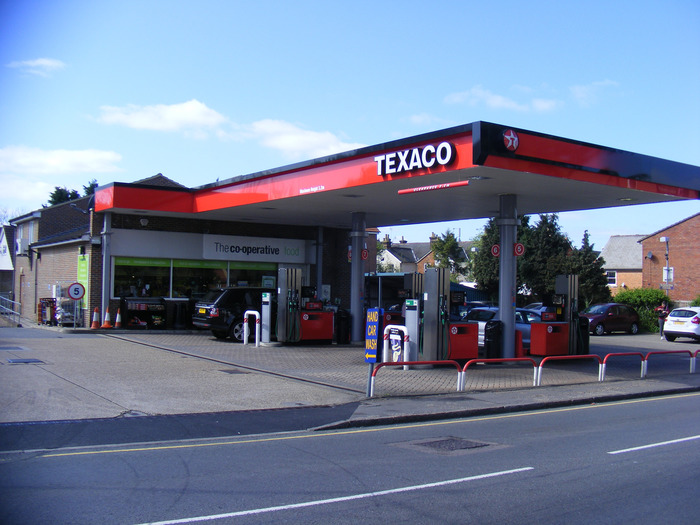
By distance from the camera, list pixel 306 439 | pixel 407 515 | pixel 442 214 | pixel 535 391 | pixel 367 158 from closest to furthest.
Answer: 1. pixel 407 515
2. pixel 306 439
3. pixel 535 391
4. pixel 367 158
5. pixel 442 214

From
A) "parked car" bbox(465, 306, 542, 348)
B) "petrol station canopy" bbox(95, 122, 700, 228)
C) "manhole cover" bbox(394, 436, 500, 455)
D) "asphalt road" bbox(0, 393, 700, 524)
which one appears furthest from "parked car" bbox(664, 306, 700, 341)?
"manhole cover" bbox(394, 436, 500, 455)

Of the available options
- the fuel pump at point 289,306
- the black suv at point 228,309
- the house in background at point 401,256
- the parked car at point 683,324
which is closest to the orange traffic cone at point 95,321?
the black suv at point 228,309

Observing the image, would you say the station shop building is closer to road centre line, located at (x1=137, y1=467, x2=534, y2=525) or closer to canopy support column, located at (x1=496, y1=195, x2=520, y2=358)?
canopy support column, located at (x1=496, y1=195, x2=520, y2=358)

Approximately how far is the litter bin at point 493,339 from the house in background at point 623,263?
46.5m

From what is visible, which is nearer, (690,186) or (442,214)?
(690,186)

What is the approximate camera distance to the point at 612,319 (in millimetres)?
33031

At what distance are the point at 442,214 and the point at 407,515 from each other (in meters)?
18.6

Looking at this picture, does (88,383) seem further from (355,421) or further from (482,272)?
(482,272)

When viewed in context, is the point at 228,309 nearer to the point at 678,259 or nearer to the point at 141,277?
the point at 141,277

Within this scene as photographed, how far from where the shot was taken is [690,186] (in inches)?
699

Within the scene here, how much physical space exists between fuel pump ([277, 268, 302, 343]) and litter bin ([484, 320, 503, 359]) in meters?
5.82

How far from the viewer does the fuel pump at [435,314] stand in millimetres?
15594

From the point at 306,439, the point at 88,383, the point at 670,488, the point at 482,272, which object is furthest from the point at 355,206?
the point at 482,272

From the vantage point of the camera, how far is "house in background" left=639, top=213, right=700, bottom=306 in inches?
1901
